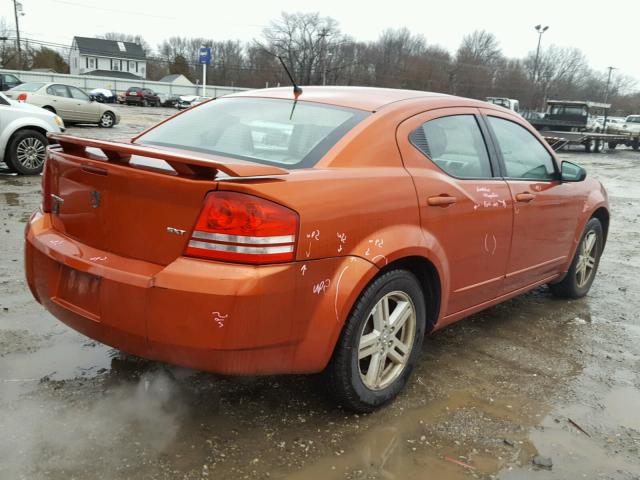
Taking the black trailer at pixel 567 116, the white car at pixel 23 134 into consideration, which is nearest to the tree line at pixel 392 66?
the black trailer at pixel 567 116

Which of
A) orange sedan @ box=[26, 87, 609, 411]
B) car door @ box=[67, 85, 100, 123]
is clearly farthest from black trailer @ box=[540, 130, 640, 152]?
orange sedan @ box=[26, 87, 609, 411]

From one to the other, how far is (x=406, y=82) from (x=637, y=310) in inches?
2957

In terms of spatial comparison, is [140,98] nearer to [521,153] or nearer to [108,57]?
[521,153]

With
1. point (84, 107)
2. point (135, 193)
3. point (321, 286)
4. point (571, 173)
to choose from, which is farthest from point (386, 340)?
point (84, 107)

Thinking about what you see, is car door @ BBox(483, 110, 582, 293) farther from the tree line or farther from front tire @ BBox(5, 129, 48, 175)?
the tree line

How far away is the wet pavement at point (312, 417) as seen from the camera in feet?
8.06

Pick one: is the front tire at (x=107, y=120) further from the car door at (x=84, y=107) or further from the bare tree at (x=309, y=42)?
the bare tree at (x=309, y=42)

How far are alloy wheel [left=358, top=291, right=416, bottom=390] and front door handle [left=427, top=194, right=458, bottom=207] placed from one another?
502mm

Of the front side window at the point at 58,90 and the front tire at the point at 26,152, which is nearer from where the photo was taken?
the front tire at the point at 26,152

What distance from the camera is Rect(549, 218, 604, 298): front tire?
15.9ft

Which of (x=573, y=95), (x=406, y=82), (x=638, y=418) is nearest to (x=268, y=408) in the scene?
(x=638, y=418)

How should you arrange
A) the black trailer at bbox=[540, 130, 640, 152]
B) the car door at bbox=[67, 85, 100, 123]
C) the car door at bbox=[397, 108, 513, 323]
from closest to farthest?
the car door at bbox=[397, 108, 513, 323], the car door at bbox=[67, 85, 100, 123], the black trailer at bbox=[540, 130, 640, 152]

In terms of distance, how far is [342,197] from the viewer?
254cm

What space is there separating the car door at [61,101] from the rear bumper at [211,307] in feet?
59.9
